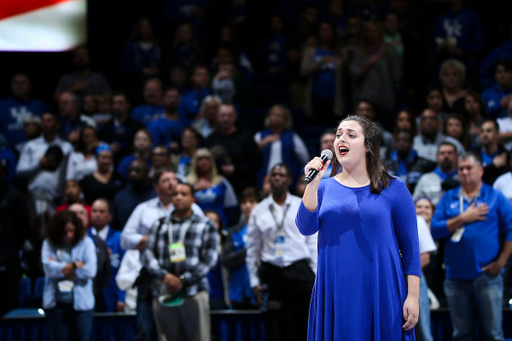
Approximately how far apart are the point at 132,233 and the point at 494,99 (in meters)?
4.76

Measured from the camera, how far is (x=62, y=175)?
7.47 meters

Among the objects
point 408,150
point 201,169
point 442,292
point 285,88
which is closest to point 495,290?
point 442,292

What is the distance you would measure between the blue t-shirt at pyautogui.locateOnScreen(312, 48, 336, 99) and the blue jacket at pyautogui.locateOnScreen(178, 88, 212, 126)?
1.48m

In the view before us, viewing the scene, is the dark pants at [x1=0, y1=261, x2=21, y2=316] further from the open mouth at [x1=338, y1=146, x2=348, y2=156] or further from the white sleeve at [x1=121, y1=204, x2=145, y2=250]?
the open mouth at [x1=338, y1=146, x2=348, y2=156]

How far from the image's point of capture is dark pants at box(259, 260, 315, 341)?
198 inches

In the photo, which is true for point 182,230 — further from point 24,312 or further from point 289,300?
point 24,312

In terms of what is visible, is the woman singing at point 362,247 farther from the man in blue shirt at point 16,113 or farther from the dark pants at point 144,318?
the man in blue shirt at point 16,113

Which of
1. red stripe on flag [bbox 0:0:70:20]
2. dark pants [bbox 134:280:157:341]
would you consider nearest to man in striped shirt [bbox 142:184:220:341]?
dark pants [bbox 134:280:157:341]

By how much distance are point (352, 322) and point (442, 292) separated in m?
3.43

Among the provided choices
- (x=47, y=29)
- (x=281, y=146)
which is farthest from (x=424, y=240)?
(x=47, y=29)

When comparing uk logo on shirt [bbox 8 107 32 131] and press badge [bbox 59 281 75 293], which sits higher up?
uk logo on shirt [bbox 8 107 32 131]

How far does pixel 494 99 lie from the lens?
7.88 m

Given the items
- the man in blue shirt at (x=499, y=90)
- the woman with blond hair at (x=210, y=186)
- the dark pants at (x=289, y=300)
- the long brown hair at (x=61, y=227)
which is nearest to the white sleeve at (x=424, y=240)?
the dark pants at (x=289, y=300)

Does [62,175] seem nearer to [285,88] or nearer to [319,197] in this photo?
[285,88]
